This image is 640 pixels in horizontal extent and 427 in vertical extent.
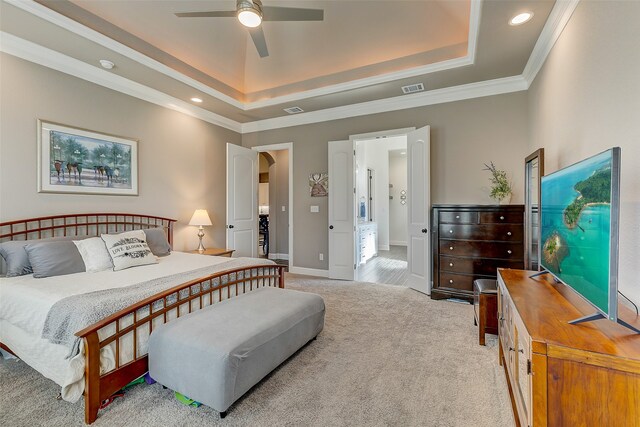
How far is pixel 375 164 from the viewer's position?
8094mm

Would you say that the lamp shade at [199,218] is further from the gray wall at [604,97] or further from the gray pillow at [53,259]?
the gray wall at [604,97]

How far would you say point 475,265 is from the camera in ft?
11.5

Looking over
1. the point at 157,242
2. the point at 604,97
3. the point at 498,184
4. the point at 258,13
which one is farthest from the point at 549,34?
the point at 157,242

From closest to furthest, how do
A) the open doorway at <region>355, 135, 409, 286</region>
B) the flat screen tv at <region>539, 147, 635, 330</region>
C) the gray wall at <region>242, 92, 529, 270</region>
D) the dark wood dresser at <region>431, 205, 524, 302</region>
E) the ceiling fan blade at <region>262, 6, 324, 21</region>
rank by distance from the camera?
the flat screen tv at <region>539, 147, 635, 330</region> < the ceiling fan blade at <region>262, 6, 324, 21</region> < the dark wood dresser at <region>431, 205, 524, 302</region> < the gray wall at <region>242, 92, 529, 270</region> < the open doorway at <region>355, 135, 409, 286</region>

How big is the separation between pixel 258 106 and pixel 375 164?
13.8 feet

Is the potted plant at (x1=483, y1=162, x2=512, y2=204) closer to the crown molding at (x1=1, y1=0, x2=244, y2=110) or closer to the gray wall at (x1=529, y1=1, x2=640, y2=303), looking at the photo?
the gray wall at (x1=529, y1=1, x2=640, y2=303)

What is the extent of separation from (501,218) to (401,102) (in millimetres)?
2197

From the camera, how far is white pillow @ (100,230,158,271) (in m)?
2.84

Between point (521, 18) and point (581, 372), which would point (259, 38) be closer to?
point (521, 18)

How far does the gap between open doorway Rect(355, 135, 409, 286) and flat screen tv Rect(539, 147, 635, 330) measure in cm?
312

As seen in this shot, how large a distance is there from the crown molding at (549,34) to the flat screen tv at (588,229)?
4.86ft

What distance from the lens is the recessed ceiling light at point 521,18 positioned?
246cm

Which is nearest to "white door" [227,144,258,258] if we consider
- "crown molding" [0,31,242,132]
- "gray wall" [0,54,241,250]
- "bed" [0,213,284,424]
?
"gray wall" [0,54,241,250]

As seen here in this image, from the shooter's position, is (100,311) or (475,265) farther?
(475,265)
